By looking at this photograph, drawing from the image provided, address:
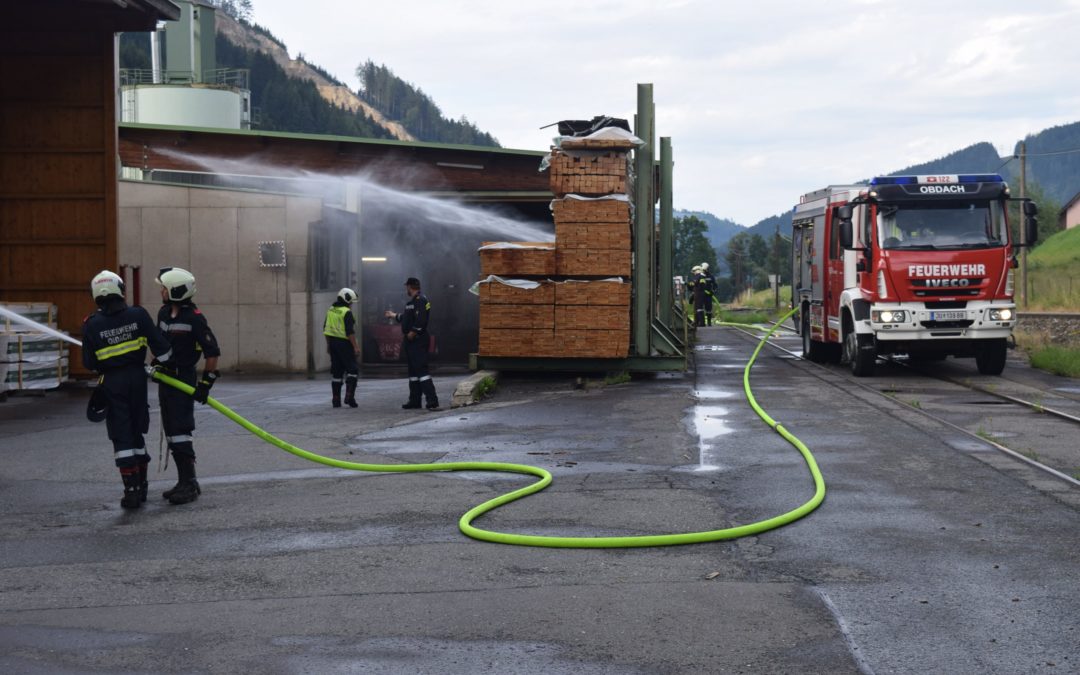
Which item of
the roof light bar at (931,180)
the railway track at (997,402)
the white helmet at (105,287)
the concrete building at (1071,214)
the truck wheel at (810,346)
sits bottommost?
the railway track at (997,402)

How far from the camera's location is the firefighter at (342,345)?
54.4 ft

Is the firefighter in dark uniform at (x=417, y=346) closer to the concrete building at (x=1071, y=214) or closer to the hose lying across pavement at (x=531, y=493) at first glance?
the hose lying across pavement at (x=531, y=493)

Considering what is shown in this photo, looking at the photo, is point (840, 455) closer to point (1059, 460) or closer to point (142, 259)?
point (1059, 460)

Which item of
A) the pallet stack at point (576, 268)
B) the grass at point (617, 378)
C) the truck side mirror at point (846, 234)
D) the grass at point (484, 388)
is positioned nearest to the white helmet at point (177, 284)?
the grass at point (484, 388)

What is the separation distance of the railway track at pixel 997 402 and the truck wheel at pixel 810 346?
1.13 ft

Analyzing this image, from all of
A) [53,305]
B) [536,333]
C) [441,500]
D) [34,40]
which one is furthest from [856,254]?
[34,40]

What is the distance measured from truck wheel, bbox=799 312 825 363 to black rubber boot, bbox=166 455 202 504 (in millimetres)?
15259

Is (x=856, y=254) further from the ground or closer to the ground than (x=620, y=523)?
further from the ground

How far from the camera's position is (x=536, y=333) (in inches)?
690

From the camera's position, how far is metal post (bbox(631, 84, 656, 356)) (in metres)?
18.1

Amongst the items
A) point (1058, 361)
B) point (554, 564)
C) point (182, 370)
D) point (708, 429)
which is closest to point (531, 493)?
point (554, 564)

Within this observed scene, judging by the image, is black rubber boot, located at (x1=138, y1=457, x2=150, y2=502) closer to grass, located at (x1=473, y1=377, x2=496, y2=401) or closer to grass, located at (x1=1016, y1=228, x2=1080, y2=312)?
grass, located at (x1=473, y1=377, x2=496, y2=401)

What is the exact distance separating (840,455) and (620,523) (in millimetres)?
3428

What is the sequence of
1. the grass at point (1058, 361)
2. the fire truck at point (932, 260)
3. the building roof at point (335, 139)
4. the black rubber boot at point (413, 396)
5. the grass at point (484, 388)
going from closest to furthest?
the black rubber boot at point (413, 396) → the grass at point (484, 388) → the fire truck at point (932, 260) → the grass at point (1058, 361) → the building roof at point (335, 139)
